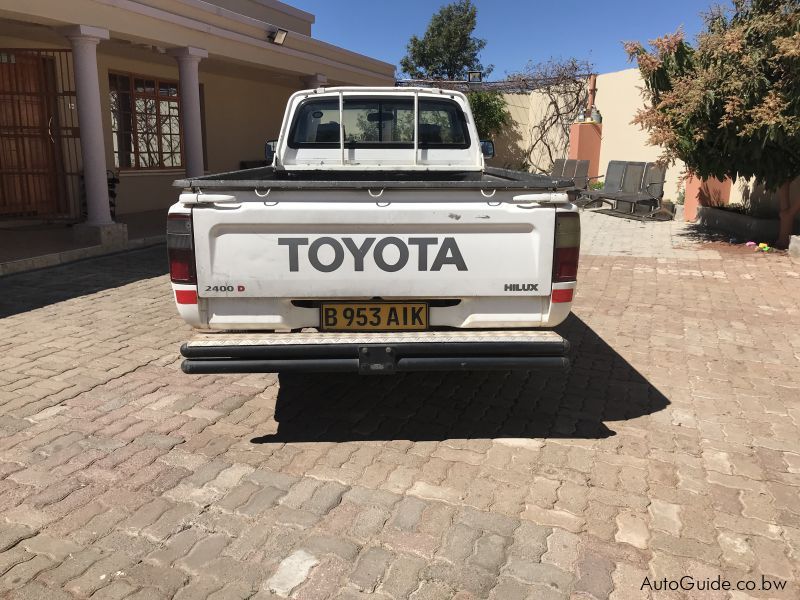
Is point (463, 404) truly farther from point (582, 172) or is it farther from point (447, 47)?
point (447, 47)

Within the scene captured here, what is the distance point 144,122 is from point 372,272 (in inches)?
448

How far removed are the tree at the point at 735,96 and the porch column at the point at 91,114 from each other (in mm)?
7950

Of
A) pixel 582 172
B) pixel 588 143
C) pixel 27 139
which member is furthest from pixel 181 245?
pixel 588 143

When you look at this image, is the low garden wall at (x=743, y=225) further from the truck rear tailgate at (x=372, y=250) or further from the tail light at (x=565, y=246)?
the truck rear tailgate at (x=372, y=250)

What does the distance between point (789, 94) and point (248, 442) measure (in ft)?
27.4

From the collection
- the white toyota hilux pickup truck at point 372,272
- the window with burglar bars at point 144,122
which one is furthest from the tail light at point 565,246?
the window with burglar bars at point 144,122

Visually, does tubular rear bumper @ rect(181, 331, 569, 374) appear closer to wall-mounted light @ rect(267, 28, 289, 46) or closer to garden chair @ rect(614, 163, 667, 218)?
wall-mounted light @ rect(267, 28, 289, 46)

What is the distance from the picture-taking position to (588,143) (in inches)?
682

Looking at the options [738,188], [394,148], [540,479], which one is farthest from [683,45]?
[540,479]

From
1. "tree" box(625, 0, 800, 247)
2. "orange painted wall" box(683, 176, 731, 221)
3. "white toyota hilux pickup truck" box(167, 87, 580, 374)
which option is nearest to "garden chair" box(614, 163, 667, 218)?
"orange painted wall" box(683, 176, 731, 221)

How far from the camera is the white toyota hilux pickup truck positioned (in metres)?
3.17

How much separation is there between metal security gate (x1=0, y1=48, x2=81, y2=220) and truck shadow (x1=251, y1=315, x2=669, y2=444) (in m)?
8.25

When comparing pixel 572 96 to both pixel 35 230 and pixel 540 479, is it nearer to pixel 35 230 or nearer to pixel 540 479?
pixel 35 230

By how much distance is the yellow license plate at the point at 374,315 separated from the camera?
132 inches
